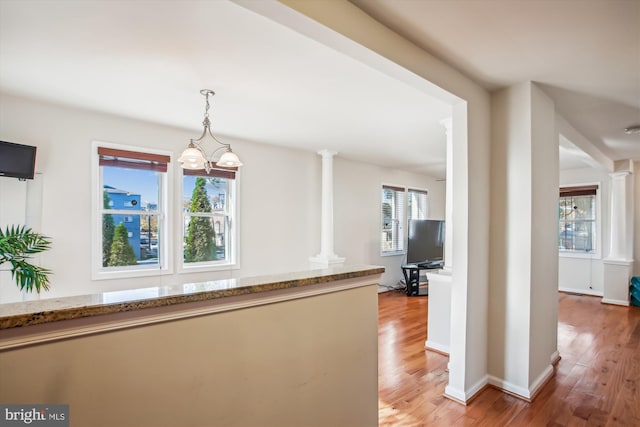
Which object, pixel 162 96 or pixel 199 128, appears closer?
pixel 162 96

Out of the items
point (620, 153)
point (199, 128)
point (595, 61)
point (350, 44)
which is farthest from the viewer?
point (620, 153)

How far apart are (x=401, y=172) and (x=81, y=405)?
21.4 feet

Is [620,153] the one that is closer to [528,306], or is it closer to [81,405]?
[528,306]

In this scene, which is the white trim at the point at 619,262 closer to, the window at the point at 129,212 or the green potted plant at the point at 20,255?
the window at the point at 129,212

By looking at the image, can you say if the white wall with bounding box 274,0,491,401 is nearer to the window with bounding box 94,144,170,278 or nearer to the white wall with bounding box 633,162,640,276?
the window with bounding box 94,144,170,278

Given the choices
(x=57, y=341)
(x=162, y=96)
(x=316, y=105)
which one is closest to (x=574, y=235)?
(x=316, y=105)

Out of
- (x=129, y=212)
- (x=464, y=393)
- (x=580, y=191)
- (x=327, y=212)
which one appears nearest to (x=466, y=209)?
(x=464, y=393)

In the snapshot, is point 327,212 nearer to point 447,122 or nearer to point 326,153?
point 326,153

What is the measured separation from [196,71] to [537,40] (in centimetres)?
227

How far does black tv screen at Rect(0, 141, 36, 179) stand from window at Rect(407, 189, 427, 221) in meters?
6.27

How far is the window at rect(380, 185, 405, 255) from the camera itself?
6.53 m

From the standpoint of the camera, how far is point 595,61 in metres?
2.12

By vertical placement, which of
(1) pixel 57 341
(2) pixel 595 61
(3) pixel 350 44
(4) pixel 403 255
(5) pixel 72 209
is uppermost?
(2) pixel 595 61

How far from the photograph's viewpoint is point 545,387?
103 inches
